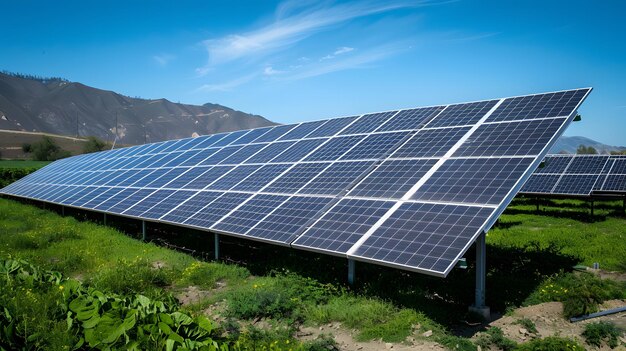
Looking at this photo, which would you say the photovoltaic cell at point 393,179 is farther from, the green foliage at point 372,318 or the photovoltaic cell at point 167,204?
the photovoltaic cell at point 167,204

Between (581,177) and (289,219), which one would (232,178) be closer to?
(289,219)

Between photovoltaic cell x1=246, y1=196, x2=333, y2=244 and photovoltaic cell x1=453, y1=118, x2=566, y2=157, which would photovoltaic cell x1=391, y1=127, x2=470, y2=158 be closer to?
photovoltaic cell x1=453, y1=118, x2=566, y2=157

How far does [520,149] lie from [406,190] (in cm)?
292

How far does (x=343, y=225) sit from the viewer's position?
10883 millimetres

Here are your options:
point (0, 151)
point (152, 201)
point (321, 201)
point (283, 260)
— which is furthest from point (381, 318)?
point (0, 151)

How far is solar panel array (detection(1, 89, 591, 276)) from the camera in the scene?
9.55 meters

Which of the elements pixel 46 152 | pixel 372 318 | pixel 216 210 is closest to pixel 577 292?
pixel 372 318

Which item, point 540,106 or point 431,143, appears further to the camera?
point 431,143

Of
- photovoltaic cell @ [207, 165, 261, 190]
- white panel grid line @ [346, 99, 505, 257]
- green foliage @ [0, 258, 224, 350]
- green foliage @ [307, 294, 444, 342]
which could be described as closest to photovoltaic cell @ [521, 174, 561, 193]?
white panel grid line @ [346, 99, 505, 257]

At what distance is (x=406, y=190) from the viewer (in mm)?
11211

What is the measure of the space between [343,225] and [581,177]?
81.1 ft

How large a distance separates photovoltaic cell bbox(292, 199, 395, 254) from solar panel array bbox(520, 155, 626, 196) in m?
18.4

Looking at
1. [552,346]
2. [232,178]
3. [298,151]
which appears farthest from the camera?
[298,151]

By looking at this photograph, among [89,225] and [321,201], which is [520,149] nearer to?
[321,201]
